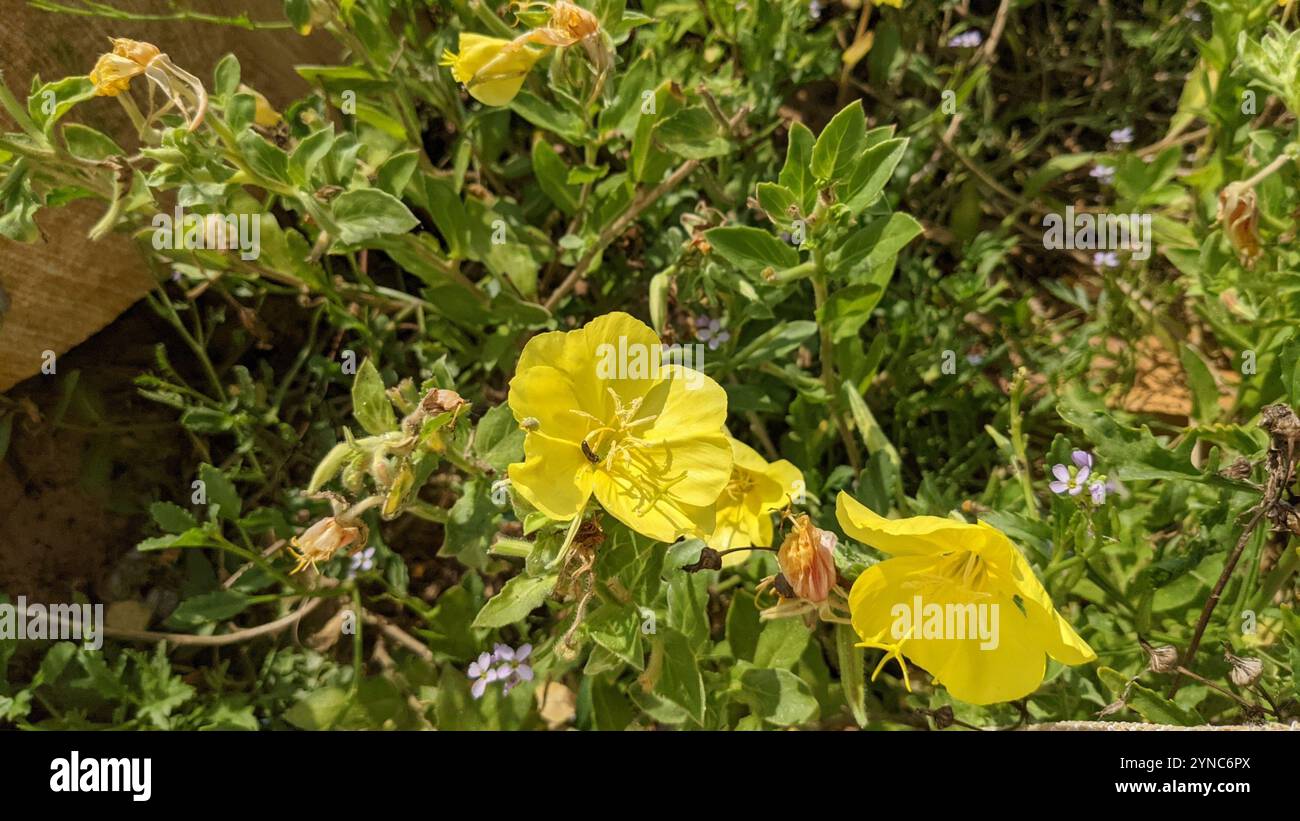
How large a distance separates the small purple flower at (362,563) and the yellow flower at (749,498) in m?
0.83

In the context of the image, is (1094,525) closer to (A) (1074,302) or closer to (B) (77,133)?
(A) (1074,302)

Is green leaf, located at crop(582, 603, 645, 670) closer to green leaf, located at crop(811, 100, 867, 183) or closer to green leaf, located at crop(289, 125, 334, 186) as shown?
green leaf, located at crop(811, 100, 867, 183)

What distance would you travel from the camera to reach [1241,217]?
2.00 meters

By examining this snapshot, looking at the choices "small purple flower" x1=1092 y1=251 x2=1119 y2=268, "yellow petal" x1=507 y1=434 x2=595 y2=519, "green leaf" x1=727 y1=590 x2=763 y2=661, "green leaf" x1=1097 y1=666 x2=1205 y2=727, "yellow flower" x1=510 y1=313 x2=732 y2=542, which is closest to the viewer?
"yellow petal" x1=507 y1=434 x2=595 y2=519

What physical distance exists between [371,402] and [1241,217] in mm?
1811

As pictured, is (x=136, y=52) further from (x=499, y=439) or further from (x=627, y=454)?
(x=627, y=454)

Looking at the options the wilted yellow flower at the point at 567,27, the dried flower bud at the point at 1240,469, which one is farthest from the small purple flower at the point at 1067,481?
the wilted yellow flower at the point at 567,27

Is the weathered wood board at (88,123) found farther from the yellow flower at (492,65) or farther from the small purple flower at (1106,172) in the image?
the small purple flower at (1106,172)

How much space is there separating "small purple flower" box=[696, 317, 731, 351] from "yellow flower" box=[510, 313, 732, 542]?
1.99ft

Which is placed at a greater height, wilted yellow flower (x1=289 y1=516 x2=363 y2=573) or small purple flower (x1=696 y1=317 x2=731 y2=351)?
small purple flower (x1=696 y1=317 x2=731 y2=351)

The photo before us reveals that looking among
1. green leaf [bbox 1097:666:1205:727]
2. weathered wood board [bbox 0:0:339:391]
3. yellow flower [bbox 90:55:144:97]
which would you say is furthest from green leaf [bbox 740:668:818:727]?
weathered wood board [bbox 0:0:339:391]

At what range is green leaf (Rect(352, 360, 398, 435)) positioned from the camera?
171cm

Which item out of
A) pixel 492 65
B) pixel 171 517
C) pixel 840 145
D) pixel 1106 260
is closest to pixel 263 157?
pixel 492 65

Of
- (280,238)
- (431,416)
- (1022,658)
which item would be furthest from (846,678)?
(280,238)
